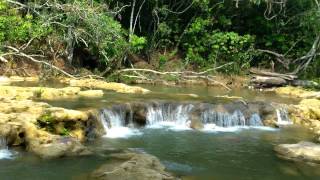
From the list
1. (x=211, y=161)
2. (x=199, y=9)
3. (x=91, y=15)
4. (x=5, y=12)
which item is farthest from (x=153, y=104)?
(x=199, y=9)

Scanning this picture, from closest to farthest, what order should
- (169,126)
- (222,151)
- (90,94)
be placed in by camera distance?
(222,151) < (169,126) < (90,94)

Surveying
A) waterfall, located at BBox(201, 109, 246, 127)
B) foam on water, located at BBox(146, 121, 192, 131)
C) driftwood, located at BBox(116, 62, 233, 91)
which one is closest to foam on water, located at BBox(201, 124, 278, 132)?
waterfall, located at BBox(201, 109, 246, 127)

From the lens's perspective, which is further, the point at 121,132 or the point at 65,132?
the point at 121,132

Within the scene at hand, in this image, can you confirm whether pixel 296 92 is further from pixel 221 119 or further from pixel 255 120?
pixel 221 119

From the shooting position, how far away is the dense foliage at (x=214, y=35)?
2230 centimetres

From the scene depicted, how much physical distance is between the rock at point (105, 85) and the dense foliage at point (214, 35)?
2.34 metres

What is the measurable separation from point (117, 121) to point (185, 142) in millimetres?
2455

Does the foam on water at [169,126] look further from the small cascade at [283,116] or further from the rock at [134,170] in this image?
the rock at [134,170]

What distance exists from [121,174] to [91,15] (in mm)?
12056

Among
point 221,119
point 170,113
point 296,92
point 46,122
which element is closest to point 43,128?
point 46,122

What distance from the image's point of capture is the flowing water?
914cm

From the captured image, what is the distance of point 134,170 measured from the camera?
27.5 feet

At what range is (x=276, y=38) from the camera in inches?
1022

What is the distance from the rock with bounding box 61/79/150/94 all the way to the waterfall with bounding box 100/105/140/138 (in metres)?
3.54
